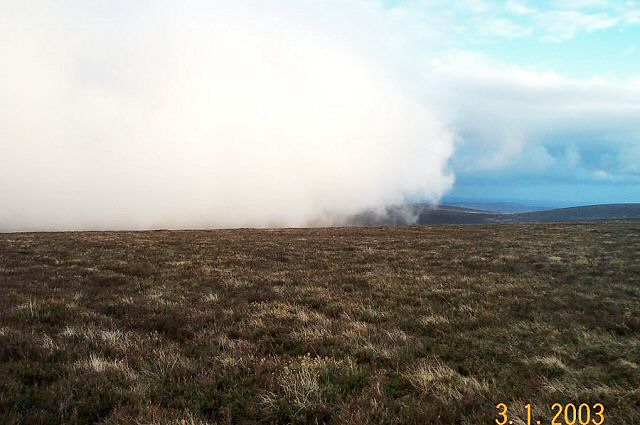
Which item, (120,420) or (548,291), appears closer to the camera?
(120,420)

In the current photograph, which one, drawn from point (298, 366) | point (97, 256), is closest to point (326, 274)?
point (298, 366)

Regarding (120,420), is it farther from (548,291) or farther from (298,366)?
(548,291)

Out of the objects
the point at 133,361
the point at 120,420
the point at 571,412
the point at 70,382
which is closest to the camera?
the point at 120,420

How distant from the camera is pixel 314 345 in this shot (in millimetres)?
8312

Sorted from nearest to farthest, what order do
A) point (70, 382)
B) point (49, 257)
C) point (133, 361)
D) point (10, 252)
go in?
point (70, 382), point (133, 361), point (49, 257), point (10, 252)

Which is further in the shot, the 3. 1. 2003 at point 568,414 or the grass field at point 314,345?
the grass field at point 314,345

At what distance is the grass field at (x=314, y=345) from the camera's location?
5.58 metres

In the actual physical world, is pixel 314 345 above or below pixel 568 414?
above

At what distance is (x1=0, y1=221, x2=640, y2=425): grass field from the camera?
5582 mm

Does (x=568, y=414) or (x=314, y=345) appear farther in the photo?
(x=314, y=345)

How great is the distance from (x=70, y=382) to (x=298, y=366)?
3769mm

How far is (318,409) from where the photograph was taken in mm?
5512

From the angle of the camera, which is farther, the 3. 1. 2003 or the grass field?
the grass field

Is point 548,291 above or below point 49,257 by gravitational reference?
below
